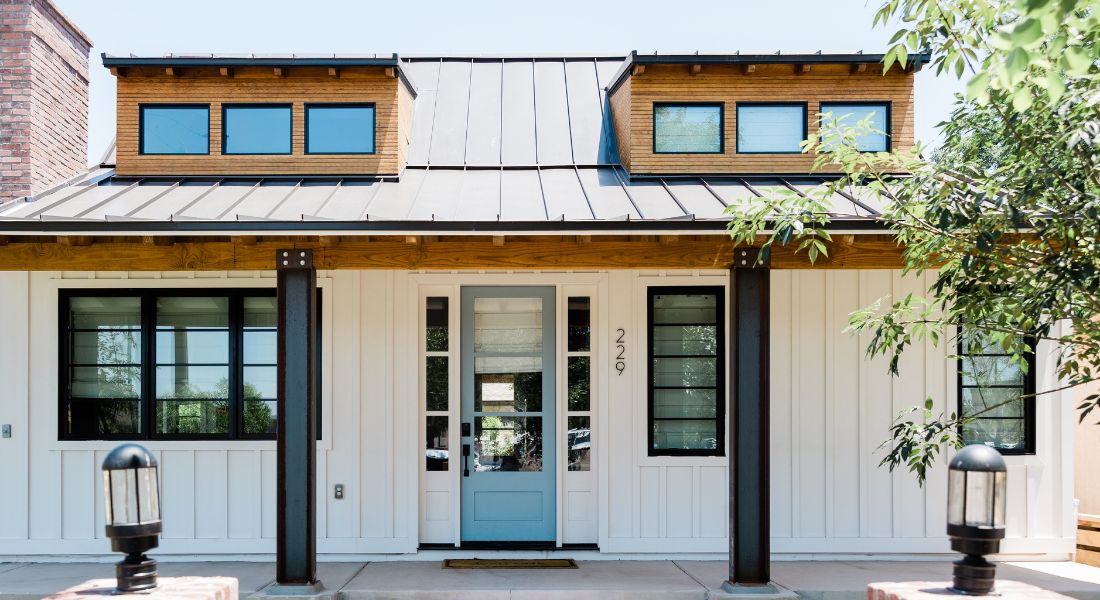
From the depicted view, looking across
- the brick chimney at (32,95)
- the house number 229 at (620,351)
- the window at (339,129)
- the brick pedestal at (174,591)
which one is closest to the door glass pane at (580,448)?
the house number 229 at (620,351)

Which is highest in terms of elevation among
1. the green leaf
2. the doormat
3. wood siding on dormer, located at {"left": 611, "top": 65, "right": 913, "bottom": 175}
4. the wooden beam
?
wood siding on dormer, located at {"left": 611, "top": 65, "right": 913, "bottom": 175}

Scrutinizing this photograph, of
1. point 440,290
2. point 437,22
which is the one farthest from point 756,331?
point 437,22

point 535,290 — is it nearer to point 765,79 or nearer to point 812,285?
point 812,285

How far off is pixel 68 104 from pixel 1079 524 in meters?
10.7

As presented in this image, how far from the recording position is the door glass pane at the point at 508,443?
7648 mm

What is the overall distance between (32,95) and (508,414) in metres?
5.52

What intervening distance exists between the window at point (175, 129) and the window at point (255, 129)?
19 centimetres

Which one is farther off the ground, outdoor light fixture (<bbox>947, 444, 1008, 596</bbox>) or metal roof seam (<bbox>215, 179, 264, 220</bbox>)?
metal roof seam (<bbox>215, 179, 264, 220</bbox>)

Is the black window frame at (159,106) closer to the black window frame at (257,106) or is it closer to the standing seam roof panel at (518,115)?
the black window frame at (257,106)

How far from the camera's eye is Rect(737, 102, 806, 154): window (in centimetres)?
819

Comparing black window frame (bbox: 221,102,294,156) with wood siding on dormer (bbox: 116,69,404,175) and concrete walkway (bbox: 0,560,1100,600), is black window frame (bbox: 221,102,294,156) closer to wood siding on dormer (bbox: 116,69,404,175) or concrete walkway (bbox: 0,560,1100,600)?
wood siding on dormer (bbox: 116,69,404,175)

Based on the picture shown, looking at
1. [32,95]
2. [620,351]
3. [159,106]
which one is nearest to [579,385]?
[620,351]

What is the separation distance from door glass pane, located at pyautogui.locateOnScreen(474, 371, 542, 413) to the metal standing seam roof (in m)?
1.69

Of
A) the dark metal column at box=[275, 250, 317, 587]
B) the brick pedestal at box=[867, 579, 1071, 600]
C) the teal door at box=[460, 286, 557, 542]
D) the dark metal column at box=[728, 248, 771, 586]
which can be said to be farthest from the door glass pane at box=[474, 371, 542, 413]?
the brick pedestal at box=[867, 579, 1071, 600]
